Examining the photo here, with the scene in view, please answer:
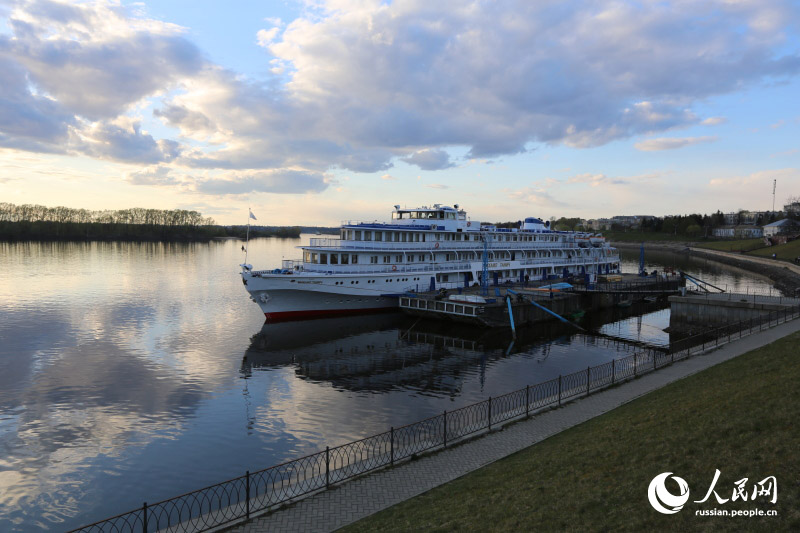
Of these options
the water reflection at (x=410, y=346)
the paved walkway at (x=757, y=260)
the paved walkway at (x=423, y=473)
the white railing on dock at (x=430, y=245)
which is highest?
the white railing on dock at (x=430, y=245)

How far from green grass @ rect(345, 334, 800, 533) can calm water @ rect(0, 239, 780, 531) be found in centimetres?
943

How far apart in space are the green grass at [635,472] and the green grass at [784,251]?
128157mm

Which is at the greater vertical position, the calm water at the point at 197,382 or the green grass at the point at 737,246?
the green grass at the point at 737,246

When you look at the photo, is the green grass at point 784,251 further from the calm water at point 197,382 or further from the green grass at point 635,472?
the green grass at point 635,472

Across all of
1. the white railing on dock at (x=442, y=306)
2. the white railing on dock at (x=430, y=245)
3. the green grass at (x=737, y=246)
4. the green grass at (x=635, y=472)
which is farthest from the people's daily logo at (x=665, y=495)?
the green grass at (x=737, y=246)

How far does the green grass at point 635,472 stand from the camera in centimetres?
978

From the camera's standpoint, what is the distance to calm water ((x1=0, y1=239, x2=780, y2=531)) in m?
18.4

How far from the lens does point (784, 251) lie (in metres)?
124

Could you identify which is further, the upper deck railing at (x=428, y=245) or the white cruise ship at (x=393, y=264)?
the upper deck railing at (x=428, y=245)

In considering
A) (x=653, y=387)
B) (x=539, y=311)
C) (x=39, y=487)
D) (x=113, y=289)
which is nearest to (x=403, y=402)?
(x=653, y=387)

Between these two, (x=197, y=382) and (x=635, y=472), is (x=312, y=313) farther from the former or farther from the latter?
(x=635, y=472)

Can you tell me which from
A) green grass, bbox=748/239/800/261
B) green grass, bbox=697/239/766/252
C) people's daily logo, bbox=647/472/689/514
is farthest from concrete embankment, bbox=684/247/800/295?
people's daily logo, bbox=647/472/689/514

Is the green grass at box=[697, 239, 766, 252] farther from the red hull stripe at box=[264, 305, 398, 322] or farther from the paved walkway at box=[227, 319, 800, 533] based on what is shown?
the paved walkway at box=[227, 319, 800, 533]

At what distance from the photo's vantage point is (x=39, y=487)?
56.5 ft
